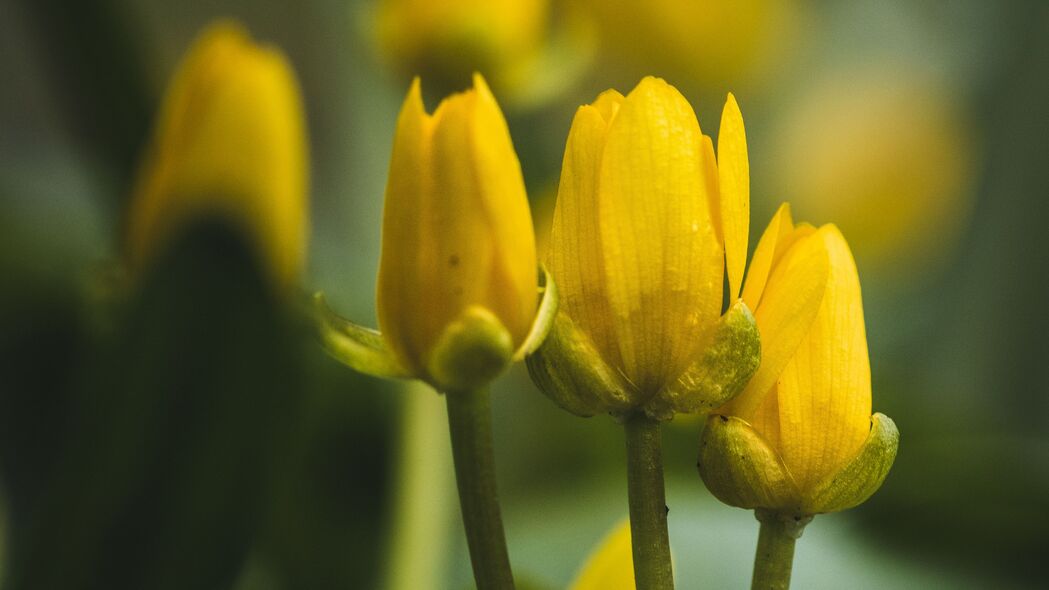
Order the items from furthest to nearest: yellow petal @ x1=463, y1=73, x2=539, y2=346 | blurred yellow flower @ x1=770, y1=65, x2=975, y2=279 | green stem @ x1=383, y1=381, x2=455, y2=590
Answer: blurred yellow flower @ x1=770, y1=65, x2=975, y2=279 → green stem @ x1=383, y1=381, x2=455, y2=590 → yellow petal @ x1=463, y1=73, x2=539, y2=346

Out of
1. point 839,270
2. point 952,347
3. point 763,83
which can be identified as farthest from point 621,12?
point 839,270

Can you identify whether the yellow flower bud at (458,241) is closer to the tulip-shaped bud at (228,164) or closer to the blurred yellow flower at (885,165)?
the tulip-shaped bud at (228,164)

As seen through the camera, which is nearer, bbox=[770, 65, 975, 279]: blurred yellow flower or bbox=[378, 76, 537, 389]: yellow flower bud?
bbox=[378, 76, 537, 389]: yellow flower bud

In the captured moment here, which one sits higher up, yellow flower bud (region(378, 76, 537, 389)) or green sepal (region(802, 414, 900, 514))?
yellow flower bud (region(378, 76, 537, 389))

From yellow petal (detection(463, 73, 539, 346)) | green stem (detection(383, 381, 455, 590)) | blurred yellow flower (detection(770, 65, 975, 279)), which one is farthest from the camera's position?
blurred yellow flower (detection(770, 65, 975, 279))

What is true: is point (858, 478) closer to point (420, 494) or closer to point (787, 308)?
point (787, 308)

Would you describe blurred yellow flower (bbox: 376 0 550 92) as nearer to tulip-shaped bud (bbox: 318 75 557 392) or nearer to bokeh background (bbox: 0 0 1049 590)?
bokeh background (bbox: 0 0 1049 590)

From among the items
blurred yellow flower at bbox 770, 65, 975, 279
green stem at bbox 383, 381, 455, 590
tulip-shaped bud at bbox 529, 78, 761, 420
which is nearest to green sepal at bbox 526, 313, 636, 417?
tulip-shaped bud at bbox 529, 78, 761, 420
